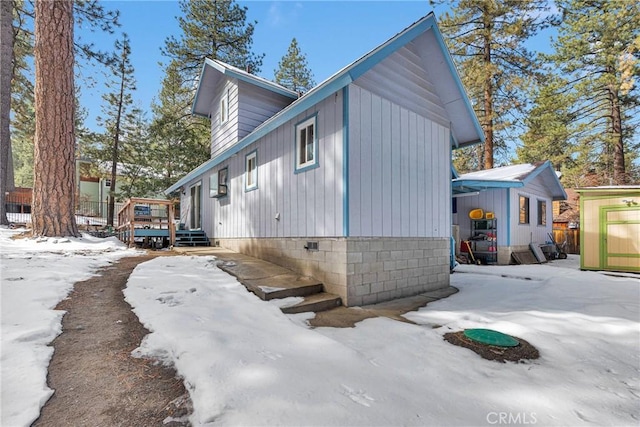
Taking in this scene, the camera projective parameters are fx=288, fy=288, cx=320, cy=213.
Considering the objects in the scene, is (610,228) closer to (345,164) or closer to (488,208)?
(488,208)

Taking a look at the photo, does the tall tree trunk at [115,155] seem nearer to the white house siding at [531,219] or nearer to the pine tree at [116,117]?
the pine tree at [116,117]

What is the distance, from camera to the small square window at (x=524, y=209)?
1163cm

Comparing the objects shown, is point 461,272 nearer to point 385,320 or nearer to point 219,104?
point 385,320

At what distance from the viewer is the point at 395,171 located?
5543mm

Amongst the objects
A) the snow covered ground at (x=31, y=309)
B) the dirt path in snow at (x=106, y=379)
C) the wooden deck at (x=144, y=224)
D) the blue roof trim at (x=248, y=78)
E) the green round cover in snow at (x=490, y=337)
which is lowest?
the green round cover in snow at (x=490, y=337)

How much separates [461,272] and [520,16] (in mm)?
13439

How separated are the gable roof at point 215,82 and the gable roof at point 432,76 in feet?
9.61

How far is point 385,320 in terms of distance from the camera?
4.02m

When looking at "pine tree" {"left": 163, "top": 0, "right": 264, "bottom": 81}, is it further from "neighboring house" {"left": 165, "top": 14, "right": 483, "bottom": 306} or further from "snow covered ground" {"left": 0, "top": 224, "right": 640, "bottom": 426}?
"snow covered ground" {"left": 0, "top": 224, "right": 640, "bottom": 426}

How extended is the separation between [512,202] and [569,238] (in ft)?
26.2

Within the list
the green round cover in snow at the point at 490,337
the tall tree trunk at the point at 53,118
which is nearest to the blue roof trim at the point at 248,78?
the tall tree trunk at the point at 53,118

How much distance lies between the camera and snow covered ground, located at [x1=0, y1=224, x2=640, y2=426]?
1897 millimetres

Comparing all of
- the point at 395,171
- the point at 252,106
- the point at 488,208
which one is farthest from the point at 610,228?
the point at 252,106

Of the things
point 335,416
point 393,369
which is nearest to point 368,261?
point 393,369
